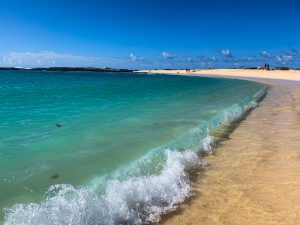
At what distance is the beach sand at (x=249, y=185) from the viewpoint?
231 inches

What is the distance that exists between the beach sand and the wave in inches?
15.2

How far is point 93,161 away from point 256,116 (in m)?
11.2

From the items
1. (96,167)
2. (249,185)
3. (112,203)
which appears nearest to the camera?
(112,203)

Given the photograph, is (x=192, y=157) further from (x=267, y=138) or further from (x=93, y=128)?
(x=93, y=128)

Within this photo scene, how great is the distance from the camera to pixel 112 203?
6008 millimetres

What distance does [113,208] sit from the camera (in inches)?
232

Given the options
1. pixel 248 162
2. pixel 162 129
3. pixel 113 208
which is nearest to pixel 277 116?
pixel 162 129

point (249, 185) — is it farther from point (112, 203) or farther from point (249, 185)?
point (112, 203)

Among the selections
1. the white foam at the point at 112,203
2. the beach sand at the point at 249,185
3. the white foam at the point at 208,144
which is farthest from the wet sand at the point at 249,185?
the white foam at the point at 112,203

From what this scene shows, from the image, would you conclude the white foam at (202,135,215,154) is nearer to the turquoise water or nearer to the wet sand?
the turquoise water

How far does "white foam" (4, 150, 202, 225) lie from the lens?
527cm

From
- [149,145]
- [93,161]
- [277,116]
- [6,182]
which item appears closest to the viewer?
[6,182]

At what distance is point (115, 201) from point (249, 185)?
10.0ft

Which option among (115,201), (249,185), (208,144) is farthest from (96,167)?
(208,144)
